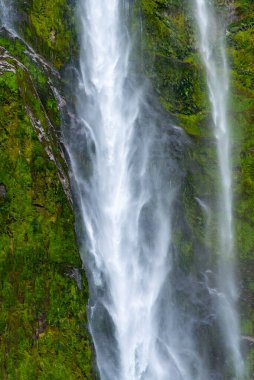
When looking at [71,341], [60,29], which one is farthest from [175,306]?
[60,29]

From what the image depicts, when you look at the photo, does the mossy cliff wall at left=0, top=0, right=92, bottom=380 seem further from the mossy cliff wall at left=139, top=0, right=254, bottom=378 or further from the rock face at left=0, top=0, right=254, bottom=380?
the mossy cliff wall at left=139, top=0, right=254, bottom=378

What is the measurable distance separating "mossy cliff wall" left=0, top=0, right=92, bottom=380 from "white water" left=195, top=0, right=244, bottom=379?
7373 mm

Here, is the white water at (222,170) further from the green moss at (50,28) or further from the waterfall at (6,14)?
the waterfall at (6,14)

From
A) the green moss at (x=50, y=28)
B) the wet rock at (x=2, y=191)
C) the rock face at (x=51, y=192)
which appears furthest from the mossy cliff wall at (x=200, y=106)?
the wet rock at (x=2, y=191)

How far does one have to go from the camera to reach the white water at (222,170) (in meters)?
17.2

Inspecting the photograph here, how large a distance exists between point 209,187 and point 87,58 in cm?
672

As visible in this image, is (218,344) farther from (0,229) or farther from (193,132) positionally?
(0,229)

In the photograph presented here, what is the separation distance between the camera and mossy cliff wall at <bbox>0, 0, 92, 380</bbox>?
1062cm

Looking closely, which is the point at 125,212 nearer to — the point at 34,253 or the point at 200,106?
the point at 34,253

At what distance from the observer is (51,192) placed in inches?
460

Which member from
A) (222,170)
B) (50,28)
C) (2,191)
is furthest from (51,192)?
(222,170)

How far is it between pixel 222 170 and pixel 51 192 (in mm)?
8869

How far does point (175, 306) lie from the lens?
16.6 m

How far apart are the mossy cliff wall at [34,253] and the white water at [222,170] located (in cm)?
737
